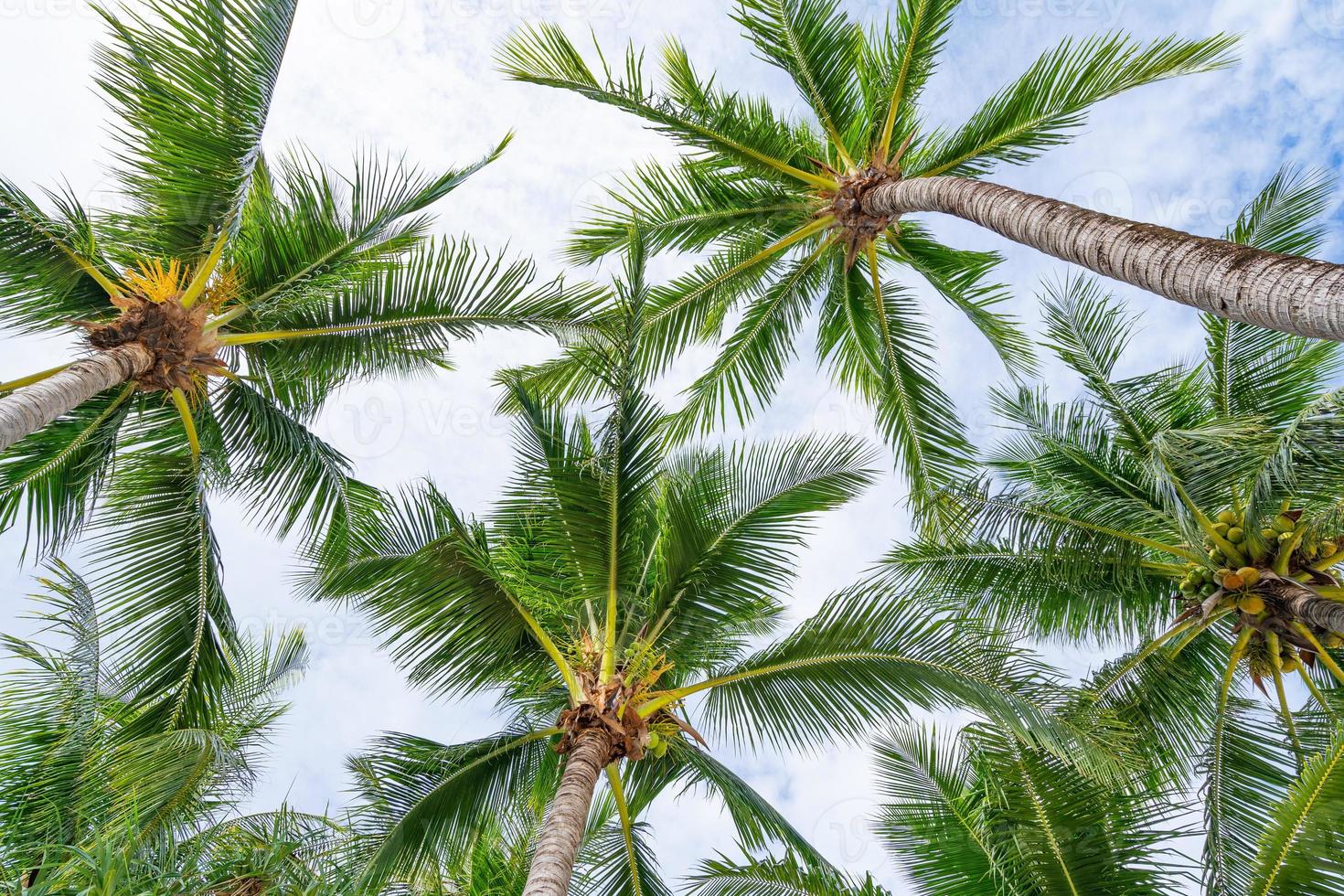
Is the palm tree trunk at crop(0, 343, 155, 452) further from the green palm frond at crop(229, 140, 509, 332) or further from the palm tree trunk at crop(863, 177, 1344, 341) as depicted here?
the palm tree trunk at crop(863, 177, 1344, 341)

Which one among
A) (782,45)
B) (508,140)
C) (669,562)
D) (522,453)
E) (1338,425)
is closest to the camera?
(1338,425)

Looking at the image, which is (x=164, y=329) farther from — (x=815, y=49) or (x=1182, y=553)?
(x=1182, y=553)

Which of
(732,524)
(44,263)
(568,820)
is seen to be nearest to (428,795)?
(568,820)

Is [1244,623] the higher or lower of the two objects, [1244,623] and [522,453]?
the lower

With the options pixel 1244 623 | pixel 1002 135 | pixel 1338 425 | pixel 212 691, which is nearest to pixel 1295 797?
pixel 1244 623

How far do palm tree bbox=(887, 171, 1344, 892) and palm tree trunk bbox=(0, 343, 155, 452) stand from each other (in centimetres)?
647

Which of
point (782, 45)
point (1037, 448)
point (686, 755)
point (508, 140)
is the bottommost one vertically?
point (686, 755)

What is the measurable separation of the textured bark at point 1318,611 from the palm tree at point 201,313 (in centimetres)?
628

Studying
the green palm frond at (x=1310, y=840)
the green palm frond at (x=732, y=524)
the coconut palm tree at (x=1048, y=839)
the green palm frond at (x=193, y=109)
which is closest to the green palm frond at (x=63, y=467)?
the green palm frond at (x=193, y=109)

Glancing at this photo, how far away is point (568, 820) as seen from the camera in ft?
17.2

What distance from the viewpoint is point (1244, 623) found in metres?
6.90

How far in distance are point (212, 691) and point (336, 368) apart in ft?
10.2

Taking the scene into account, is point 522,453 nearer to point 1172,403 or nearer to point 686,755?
point 686,755

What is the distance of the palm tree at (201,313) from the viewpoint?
6.32 meters
